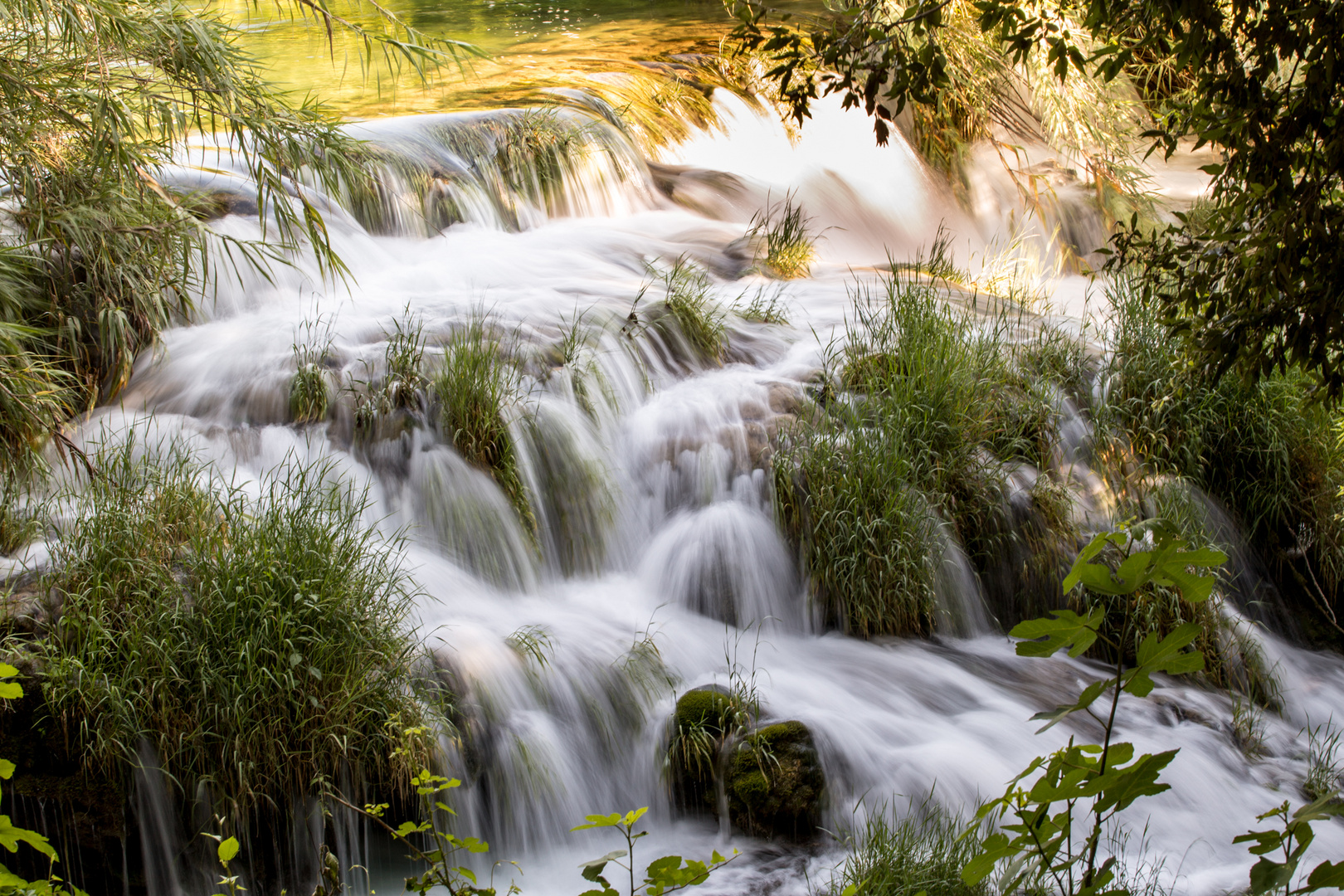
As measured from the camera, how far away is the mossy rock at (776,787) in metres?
3.54

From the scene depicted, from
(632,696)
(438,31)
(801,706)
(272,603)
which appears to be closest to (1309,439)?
(801,706)

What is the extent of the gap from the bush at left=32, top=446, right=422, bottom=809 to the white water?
0.40 metres

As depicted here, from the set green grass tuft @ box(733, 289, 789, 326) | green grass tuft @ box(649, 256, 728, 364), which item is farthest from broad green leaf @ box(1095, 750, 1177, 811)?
green grass tuft @ box(733, 289, 789, 326)

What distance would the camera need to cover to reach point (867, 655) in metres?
4.45

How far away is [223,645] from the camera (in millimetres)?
3293

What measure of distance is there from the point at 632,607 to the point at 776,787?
3.98 ft

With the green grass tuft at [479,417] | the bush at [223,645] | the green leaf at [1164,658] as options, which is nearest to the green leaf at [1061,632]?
the green leaf at [1164,658]

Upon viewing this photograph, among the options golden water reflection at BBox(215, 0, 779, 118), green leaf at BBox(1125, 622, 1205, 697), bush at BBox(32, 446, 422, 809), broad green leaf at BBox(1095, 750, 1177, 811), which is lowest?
bush at BBox(32, 446, 422, 809)

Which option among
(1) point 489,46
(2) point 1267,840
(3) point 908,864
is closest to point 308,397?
(3) point 908,864

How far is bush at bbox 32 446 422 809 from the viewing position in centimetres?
315

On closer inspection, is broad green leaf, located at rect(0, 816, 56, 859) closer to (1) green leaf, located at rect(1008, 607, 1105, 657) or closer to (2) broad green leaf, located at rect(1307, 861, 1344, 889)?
(1) green leaf, located at rect(1008, 607, 1105, 657)

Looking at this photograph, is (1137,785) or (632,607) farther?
(632,607)

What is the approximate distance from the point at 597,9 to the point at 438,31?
2269 millimetres

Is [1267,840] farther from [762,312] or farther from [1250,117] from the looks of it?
[762,312]
